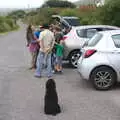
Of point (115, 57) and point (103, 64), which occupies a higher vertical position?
point (115, 57)

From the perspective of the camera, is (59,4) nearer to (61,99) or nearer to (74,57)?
(74,57)

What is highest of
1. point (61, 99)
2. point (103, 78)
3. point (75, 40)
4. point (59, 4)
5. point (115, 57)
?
point (115, 57)

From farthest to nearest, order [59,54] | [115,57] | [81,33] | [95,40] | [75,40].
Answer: [81,33] → [75,40] → [59,54] → [95,40] → [115,57]

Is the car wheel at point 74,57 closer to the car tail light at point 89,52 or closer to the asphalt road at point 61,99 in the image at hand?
the asphalt road at point 61,99

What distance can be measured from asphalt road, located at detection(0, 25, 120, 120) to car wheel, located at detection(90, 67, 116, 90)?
195 millimetres

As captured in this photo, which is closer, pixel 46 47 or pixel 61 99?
pixel 61 99

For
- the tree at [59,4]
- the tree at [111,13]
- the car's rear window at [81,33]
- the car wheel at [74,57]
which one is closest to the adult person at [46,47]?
the car wheel at [74,57]

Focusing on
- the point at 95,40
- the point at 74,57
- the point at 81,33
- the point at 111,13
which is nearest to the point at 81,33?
the point at 81,33

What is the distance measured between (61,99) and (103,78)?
160 centimetres

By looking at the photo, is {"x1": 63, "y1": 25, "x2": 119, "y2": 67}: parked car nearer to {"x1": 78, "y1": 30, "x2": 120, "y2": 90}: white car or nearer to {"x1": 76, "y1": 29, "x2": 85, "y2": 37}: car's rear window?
{"x1": 76, "y1": 29, "x2": 85, "y2": 37}: car's rear window

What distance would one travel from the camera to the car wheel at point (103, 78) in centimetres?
1087

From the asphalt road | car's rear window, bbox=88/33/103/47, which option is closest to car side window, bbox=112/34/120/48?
A: car's rear window, bbox=88/33/103/47

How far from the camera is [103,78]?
35.7 ft

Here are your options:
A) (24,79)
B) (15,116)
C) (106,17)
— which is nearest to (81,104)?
(15,116)
